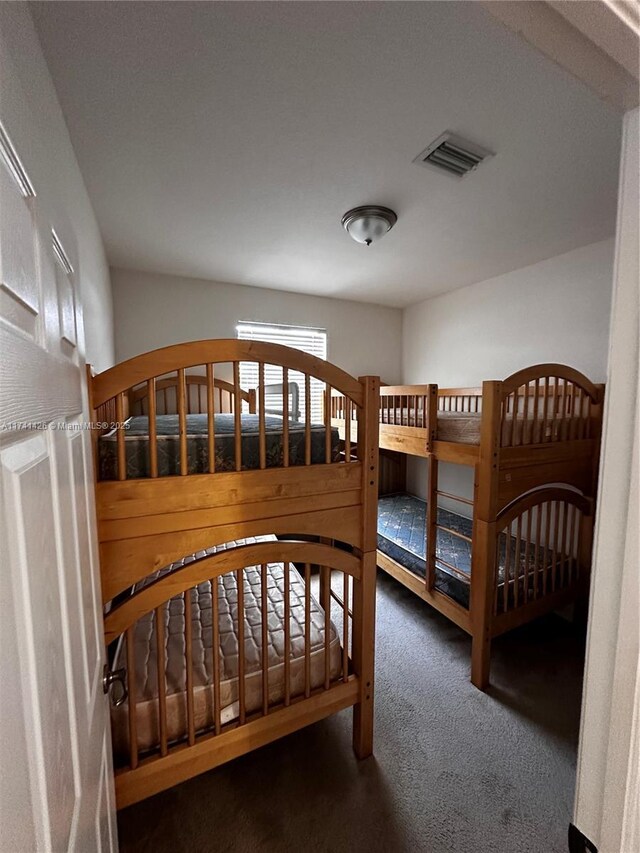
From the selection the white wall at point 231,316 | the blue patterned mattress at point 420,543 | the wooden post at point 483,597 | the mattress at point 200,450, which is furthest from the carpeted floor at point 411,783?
the white wall at point 231,316

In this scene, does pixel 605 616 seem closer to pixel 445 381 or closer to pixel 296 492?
pixel 296 492

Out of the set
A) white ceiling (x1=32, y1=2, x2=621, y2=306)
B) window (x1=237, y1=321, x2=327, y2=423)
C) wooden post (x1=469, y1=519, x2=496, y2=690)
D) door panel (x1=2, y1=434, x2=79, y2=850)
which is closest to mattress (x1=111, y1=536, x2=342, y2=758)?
door panel (x1=2, y1=434, x2=79, y2=850)

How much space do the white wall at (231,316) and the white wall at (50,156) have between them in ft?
1.12

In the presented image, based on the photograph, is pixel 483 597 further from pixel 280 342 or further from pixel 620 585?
pixel 280 342

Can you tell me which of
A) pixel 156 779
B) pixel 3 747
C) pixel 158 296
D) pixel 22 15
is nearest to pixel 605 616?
pixel 3 747

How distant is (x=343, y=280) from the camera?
2.92 metres

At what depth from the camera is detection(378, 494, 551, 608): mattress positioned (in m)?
1.99

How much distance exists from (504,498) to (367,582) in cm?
93

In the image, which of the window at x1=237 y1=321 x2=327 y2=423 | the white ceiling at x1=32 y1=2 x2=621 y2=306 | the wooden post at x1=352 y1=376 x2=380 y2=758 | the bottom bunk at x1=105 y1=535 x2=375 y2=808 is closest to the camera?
the white ceiling at x1=32 y1=2 x2=621 y2=306

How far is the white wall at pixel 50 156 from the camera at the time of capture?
427mm

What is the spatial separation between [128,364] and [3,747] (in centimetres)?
88

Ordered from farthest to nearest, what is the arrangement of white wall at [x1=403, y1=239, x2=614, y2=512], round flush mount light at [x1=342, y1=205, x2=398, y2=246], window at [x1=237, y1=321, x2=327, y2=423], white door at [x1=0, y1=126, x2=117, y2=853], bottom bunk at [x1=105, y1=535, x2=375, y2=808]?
window at [x1=237, y1=321, x2=327, y2=423]
white wall at [x1=403, y1=239, x2=614, y2=512]
round flush mount light at [x1=342, y1=205, x2=398, y2=246]
bottom bunk at [x1=105, y1=535, x2=375, y2=808]
white door at [x1=0, y1=126, x2=117, y2=853]

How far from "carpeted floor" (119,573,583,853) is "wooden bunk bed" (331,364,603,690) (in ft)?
0.90

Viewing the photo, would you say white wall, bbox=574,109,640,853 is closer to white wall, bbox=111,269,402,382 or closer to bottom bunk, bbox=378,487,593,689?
bottom bunk, bbox=378,487,593,689
